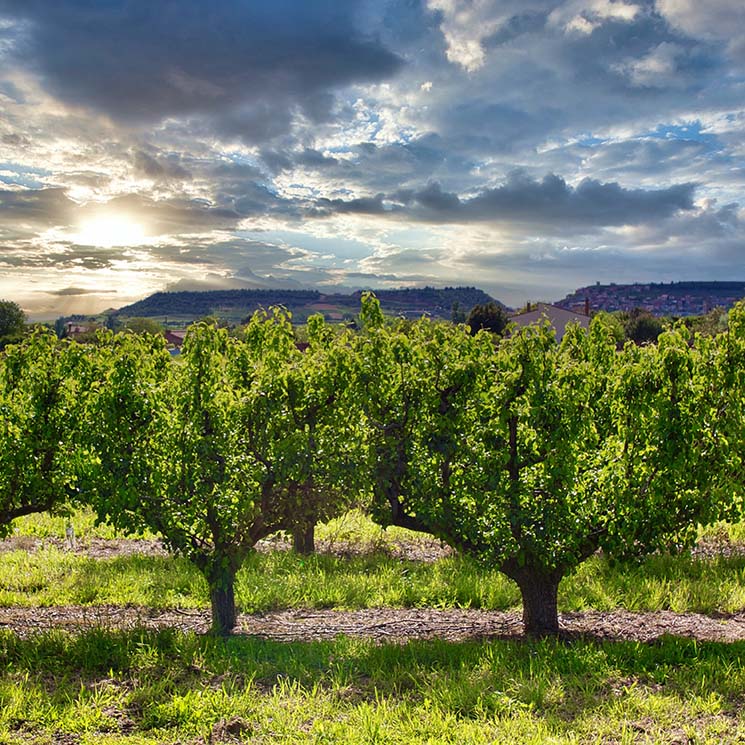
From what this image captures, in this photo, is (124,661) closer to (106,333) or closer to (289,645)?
(289,645)

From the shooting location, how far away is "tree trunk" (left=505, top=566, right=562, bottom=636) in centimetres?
1073

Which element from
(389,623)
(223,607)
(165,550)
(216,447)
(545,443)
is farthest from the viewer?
(165,550)

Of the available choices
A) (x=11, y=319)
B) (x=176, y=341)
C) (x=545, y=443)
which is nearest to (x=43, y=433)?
(x=545, y=443)

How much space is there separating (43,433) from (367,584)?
6972mm

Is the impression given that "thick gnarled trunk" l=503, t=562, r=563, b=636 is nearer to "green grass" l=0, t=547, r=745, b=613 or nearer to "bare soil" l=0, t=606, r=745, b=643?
"bare soil" l=0, t=606, r=745, b=643

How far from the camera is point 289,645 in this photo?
9945 mm

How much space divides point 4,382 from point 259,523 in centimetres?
573

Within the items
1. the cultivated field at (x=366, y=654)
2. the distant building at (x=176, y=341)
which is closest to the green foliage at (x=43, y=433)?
the distant building at (x=176, y=341)

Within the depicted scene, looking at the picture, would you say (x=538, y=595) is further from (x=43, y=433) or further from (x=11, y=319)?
(x=11, y=319)

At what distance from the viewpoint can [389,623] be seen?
11.4m

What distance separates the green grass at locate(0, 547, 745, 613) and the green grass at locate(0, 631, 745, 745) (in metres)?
2.66

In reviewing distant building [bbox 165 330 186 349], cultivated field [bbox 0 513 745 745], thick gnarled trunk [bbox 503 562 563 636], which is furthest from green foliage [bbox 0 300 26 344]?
thick gnarled trunk [bbox 503 562 563 636]

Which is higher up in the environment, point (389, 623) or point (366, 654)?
point (366, 654)

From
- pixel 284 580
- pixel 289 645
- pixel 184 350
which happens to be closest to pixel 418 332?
pixel 184 350
